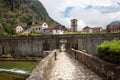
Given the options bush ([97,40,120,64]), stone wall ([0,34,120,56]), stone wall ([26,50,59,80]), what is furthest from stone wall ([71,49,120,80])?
stone wall ([0,34,120,56])

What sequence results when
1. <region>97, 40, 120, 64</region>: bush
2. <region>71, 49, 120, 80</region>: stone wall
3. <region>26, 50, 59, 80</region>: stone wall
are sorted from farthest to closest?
1. <region>97, 40, 120, 64</region>: bush
2. <region>71, 49, 120, 80</region>: stone wall
3. <region>26, 50, 59, 80</region>: stone wall

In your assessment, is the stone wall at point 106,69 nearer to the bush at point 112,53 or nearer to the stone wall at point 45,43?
the bush at point 112,53

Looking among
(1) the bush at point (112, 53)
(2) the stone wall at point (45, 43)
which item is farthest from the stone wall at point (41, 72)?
(2) the stone wall at point (45, 43)

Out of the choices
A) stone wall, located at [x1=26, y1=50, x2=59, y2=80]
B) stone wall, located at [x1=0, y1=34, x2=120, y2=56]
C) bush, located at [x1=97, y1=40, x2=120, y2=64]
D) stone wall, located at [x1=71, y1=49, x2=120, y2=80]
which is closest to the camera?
stone wall, located at [x1=26, y1=50, x2=59, y2=80]

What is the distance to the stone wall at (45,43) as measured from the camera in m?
51.9

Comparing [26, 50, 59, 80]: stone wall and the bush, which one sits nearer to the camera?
[26, 50, 59, 80]: stone wall

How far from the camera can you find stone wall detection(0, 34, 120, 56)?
170 ft

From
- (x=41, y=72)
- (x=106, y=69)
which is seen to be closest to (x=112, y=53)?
(x=106, y=69)

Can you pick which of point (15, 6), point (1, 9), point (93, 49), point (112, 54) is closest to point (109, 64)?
point (112, 54)

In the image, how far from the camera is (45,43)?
53.6 metres

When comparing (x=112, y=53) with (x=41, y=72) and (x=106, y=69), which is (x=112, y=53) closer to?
(x=106, y=69)

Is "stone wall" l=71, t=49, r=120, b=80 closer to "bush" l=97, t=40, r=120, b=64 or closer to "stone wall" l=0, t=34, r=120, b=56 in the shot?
"bush" l=97, t=40, r=120, b=64

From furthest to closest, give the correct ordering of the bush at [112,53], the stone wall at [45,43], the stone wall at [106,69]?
the stone wall at [45,43] → the bush at [112,53] → the stone wall at [106,69]

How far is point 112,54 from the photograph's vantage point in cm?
1076
